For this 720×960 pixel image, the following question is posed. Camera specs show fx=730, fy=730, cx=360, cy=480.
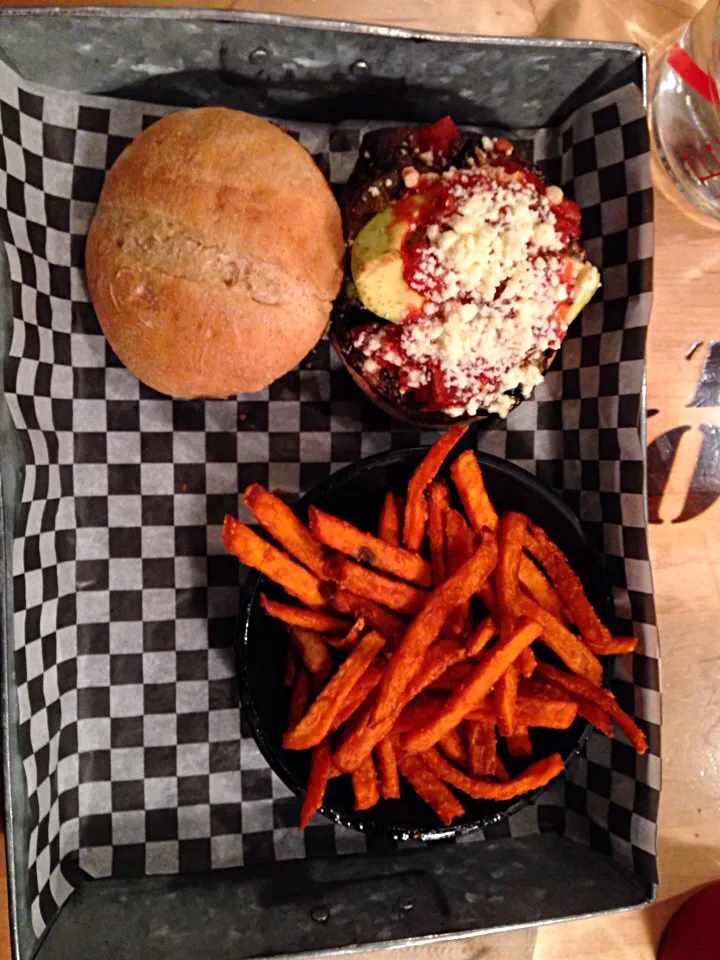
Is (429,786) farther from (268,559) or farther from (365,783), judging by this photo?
(268,559)

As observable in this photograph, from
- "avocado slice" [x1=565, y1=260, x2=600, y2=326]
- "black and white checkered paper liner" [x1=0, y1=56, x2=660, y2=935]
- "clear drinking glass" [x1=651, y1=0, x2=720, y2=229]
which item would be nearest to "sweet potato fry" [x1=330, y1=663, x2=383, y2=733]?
"black and white checkered paper liner" [x1=0, y1=56, x2=660, y2=935]

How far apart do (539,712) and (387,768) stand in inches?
12.3

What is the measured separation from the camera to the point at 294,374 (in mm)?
1771

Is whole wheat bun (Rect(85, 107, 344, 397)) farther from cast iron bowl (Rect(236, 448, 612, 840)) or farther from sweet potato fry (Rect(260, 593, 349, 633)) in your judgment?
sweet potato fry (Rect(260, 593, 349, 633))

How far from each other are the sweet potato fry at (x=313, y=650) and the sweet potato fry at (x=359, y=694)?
118mm

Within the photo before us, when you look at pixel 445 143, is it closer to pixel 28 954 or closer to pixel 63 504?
pixel 63 504

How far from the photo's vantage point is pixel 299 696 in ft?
4.83

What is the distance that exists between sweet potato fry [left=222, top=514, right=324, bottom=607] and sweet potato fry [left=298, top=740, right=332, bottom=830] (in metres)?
0.30

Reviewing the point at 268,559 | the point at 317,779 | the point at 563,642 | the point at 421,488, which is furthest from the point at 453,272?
the point at 317,779

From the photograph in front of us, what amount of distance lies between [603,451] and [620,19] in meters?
1.05

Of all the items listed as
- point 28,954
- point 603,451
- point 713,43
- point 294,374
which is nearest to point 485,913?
point 28,954

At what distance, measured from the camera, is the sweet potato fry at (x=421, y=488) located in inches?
55.2

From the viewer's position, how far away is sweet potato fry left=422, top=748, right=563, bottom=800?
4.53ft

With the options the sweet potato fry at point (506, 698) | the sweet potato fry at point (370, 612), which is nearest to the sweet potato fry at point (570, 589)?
the sweet potato fry at point (506, 698)
